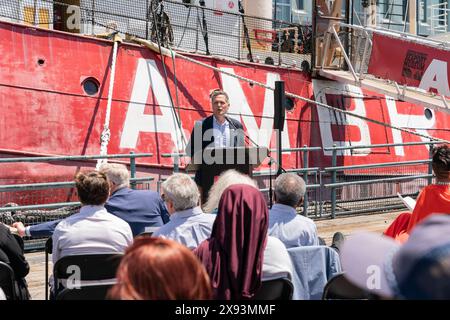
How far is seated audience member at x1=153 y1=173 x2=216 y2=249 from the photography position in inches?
169

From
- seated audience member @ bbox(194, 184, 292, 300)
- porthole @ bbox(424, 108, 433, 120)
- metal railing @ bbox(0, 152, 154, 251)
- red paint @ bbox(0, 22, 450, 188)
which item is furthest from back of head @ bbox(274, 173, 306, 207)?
porthole @ bbox(424, 108, 433, 120)

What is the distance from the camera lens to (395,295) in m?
1.73

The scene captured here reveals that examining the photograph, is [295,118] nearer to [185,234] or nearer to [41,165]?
[41,165]

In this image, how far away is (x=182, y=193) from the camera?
14.3ft

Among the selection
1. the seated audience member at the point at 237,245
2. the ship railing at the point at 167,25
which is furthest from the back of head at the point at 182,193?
the ship railing at the point at 167,25

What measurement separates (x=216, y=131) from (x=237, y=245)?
3.81m

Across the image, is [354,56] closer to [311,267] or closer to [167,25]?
[167,25]

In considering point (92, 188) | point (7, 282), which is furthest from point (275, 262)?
point (7, 282)

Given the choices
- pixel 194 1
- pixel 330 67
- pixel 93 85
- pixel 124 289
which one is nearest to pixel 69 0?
pixel 93 85

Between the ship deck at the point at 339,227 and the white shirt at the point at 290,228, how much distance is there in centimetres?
298

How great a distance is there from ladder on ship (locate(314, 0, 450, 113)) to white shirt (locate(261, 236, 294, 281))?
926 centimetres

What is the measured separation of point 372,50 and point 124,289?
12.1m

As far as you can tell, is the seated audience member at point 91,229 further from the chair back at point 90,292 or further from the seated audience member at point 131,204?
the seated audience member at point 131,204

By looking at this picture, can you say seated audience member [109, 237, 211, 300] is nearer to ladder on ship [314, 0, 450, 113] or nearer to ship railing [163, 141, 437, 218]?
ship railing [163, 141, 437, 218]
